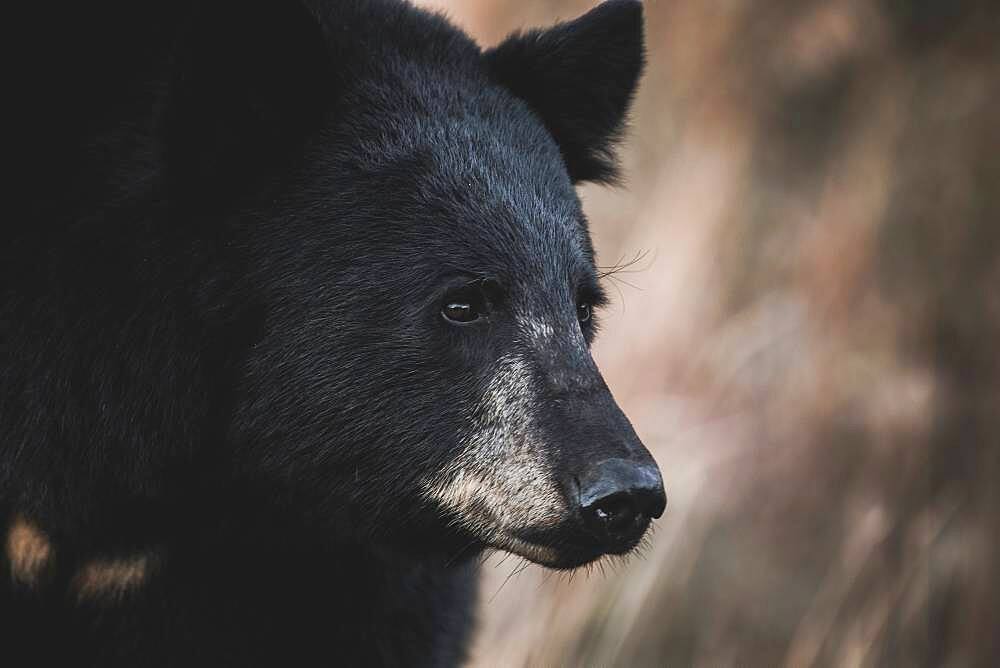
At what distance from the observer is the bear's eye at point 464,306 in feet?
10.2

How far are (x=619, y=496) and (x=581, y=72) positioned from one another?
1.46 m

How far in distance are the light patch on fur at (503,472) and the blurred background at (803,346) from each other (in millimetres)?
2023

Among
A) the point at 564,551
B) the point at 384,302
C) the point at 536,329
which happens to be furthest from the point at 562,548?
the point at 384,302

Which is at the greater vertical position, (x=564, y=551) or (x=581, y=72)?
(x=581, y=72)

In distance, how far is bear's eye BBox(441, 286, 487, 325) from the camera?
3100mm

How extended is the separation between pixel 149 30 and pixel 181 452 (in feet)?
3.57

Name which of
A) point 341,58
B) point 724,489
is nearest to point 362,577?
point 341,58

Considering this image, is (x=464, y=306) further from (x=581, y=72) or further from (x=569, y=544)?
(x=581, y=72)

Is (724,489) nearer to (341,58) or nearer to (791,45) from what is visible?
(791,45)

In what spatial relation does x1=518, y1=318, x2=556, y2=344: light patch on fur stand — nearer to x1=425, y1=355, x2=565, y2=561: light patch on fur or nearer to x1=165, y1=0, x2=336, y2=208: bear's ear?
x1=425, y1=355, x2=565, y2=561: light patch on fur

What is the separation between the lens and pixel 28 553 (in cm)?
333

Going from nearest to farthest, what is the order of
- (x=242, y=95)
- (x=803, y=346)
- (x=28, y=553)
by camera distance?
(x=242, y=95) < (x=28, y=553) < (x=803, y=346)

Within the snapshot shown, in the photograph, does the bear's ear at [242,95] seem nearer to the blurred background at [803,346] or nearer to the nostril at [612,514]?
the nostril at [612,514]

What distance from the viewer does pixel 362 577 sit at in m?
3.60
